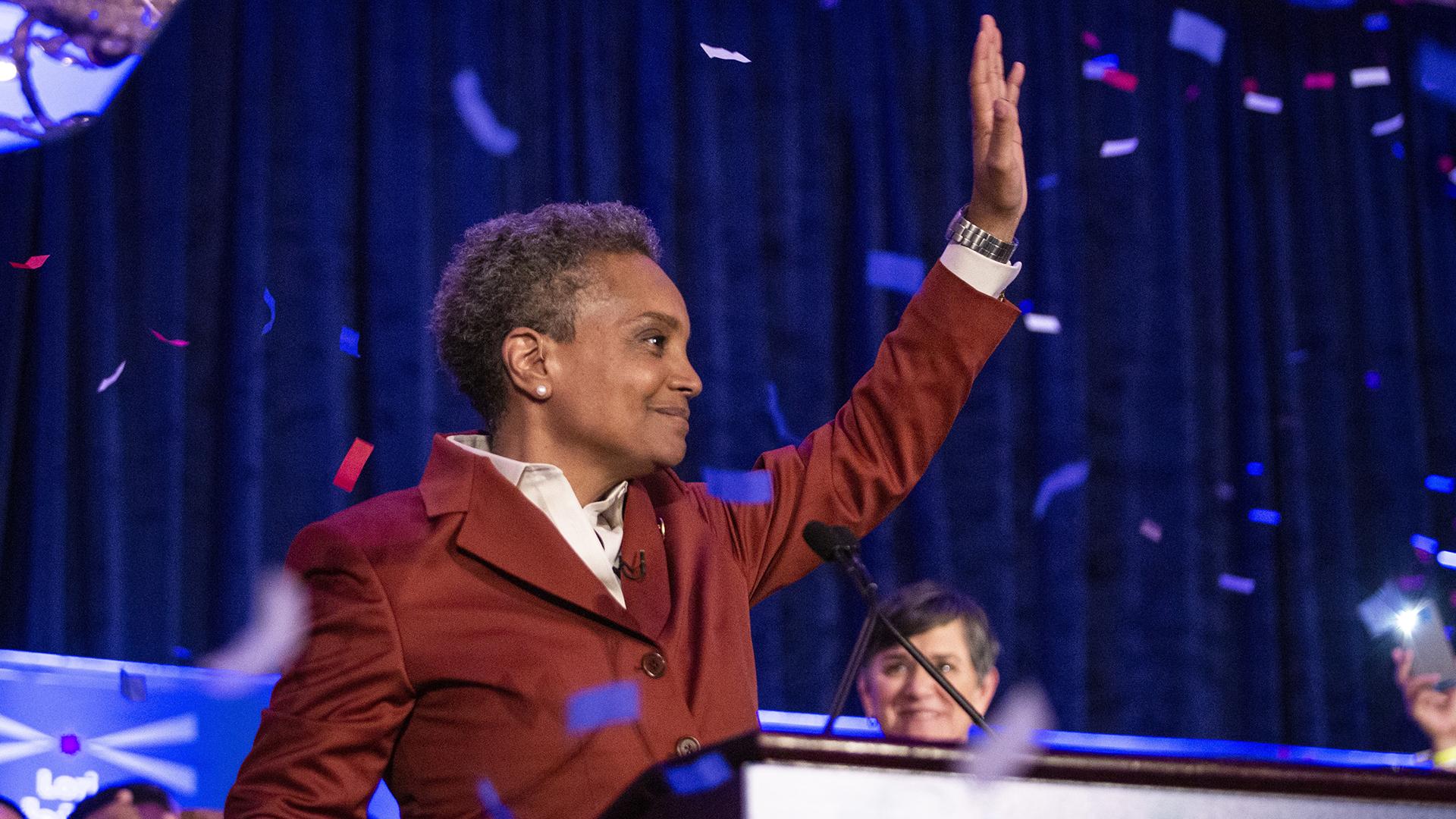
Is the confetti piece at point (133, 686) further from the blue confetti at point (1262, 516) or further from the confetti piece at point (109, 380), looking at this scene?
the blue confetti at point (1262, 516)

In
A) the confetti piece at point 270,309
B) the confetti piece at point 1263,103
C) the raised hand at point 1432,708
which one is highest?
the confetti piece at point 1263,103

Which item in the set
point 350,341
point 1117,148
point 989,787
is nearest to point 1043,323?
point 1117,148

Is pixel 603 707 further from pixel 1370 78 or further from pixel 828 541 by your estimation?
pixel 1370 78

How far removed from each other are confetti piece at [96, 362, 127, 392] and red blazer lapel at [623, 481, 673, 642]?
1.34m

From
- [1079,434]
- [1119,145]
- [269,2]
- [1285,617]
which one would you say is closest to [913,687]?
[1079,434]

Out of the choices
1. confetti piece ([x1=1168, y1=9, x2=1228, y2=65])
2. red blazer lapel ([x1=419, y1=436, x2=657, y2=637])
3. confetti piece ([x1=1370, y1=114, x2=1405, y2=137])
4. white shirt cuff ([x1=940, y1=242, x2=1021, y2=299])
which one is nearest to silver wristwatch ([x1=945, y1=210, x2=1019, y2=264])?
white shirt cuff ([x1=940, y1=242, x2=1021, y2=299])

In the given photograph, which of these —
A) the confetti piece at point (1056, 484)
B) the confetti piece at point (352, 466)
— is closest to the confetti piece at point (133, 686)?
the confetti piece at point (352, 466)

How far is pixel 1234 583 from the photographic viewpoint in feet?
10.9

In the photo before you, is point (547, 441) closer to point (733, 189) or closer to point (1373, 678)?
point (733, 189)

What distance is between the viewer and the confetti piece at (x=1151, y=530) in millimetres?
3240

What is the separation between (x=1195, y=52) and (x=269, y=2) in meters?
2.15

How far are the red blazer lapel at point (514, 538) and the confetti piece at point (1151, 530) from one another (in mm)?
2071

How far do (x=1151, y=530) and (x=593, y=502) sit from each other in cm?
197

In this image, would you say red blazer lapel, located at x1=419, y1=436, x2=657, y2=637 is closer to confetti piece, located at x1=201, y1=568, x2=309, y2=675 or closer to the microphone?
the microphone
